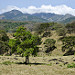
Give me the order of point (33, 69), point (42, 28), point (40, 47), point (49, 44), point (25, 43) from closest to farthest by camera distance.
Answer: point (33, 69) < point (25, 43) < point (49, 44) < point (40, 47) < point (42, 28)

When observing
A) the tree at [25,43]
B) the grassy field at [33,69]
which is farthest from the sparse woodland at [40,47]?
the grassy field at [33,69]

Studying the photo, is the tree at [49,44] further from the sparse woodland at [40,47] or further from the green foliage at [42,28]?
the green foliage at [42,28]

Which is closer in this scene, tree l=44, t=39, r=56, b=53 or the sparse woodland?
the sparse woodland

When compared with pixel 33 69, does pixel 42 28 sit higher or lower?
higher

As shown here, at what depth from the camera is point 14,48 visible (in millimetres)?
29188

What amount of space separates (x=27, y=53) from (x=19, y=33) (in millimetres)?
5590

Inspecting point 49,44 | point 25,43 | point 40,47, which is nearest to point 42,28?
point 40,47

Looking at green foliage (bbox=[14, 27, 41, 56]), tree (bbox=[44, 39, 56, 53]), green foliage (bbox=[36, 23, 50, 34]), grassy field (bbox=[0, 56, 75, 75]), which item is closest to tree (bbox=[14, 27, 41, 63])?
green foliage (bbox=[14, 27, 41, 56])

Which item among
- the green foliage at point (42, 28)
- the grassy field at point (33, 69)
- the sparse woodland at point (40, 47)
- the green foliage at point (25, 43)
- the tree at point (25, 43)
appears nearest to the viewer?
the grassy field at point (33, 69)

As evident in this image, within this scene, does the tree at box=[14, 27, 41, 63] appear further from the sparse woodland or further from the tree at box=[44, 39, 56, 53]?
the tree at box=[44, 39, 56, 53]

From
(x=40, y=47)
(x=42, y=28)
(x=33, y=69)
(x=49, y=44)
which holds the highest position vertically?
(x=42, y=28)

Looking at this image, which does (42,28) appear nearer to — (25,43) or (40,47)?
(40,47)

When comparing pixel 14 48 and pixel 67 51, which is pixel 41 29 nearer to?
pixel 67 51

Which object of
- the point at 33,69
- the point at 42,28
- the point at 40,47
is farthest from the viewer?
the point at 42,28
